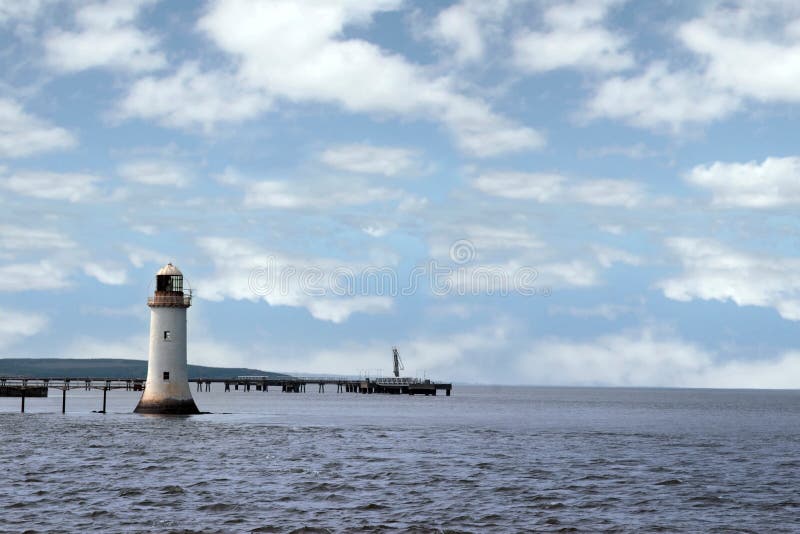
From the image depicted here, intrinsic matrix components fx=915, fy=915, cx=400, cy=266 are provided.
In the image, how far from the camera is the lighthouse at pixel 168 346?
65750mm

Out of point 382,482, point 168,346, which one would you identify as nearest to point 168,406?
point 168,346

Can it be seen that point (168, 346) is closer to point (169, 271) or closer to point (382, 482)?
point (169, 271)

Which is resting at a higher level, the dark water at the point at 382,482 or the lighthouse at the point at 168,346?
the lighthouse at the point at 168,346

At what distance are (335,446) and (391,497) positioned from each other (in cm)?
2041

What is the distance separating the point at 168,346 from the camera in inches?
2589

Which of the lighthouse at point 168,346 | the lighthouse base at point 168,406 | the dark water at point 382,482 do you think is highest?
the lighthouse at point 168,346

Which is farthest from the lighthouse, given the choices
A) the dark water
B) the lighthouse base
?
the dark water

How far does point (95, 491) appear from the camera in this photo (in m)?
32.3

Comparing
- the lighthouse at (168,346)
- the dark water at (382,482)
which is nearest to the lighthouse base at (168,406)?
the lighthouse at (168,346)

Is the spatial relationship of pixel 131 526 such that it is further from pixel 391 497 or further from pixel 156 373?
pixel 156 373

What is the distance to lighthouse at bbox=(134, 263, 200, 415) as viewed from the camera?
65750 millimetres

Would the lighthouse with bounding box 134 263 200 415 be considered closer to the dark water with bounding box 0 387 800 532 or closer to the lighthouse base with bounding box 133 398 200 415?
the lighthouse base with bounding box 133 398 200 415

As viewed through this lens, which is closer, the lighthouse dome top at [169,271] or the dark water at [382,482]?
the dark water at [382,482]

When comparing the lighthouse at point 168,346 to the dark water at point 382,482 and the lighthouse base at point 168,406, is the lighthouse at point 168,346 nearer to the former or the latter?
the lighthouse base at point 168,406
